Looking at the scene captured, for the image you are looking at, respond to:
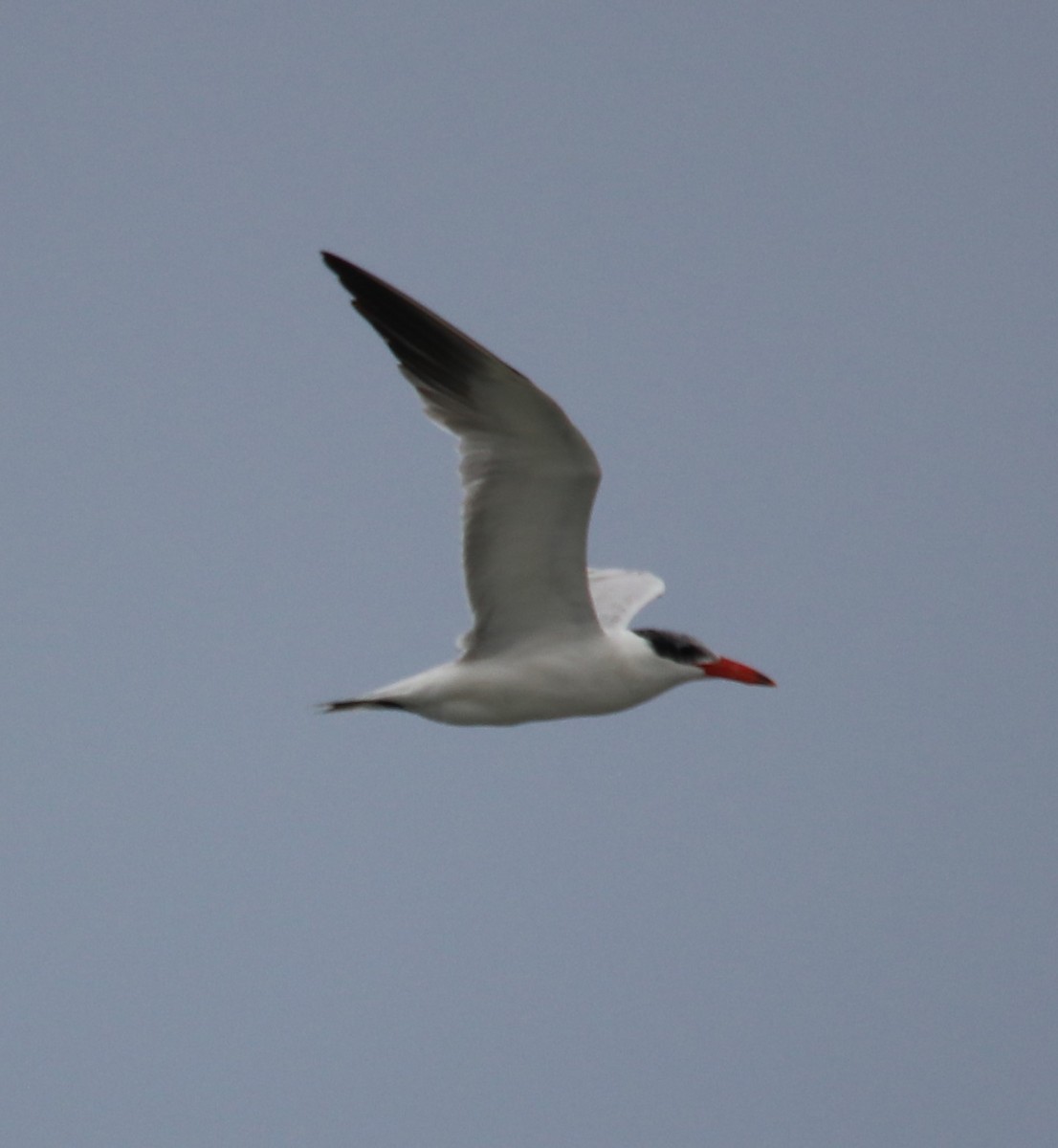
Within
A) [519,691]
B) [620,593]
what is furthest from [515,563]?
[620,593]

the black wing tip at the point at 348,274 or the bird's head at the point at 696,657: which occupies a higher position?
the black wing tip at the point at 348,274

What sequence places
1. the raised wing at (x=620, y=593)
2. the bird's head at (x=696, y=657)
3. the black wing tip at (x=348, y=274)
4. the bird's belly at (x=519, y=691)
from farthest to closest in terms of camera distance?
the raised wing at (x=620, y=593), the bird's head at (x=696, y=657), the bird's belly at (x=519, y=691), the black wing tip at (x=348, y=274)

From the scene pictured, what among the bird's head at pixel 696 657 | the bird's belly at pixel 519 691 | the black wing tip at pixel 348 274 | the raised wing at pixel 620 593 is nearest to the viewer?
the black wing tip at pixel 348 274

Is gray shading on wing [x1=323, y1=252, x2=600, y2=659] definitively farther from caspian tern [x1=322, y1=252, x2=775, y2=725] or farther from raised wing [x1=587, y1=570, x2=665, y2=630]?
raised wing [x1=587, y1=570, x2=665, y2=630]

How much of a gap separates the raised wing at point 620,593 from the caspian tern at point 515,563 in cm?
61

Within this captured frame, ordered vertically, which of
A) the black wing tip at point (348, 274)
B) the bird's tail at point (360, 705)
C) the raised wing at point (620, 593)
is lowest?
the bird's tail at point (360, 705)

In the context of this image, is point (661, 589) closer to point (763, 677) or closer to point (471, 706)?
point (763, 677)

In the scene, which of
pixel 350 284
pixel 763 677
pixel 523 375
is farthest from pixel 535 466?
pixel 763 677

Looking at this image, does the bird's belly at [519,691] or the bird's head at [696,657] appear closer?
the bird's belly at [519,691]

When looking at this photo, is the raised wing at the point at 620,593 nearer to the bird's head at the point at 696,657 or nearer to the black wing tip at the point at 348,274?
the bird's head at the point at 696,657

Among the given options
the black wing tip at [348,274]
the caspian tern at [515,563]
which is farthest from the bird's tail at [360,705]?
the black wing tip at [348,274]

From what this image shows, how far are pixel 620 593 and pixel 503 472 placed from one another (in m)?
2.85

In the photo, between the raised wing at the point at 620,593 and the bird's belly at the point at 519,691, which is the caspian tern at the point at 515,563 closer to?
the bird's belly at the point at 519,691

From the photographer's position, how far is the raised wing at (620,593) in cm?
1241
